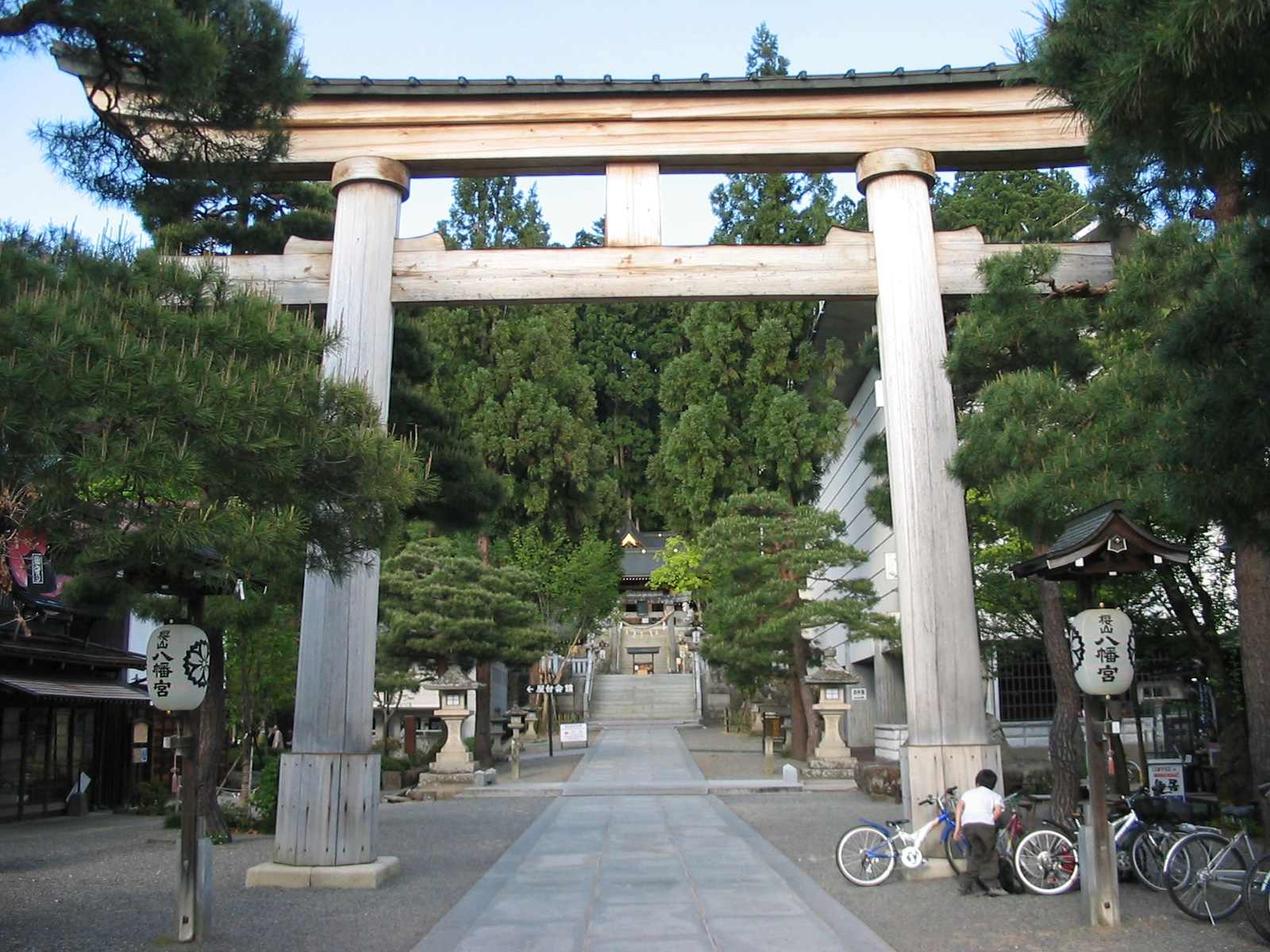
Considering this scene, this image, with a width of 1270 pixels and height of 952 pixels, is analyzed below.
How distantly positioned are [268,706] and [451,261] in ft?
40.8

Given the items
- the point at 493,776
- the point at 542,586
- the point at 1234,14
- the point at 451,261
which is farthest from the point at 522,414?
the point at 1234,14

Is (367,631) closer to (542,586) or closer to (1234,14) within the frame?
(1234,14)

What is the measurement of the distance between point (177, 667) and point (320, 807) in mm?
2288

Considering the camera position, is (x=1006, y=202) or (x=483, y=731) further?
(x=1006, y=202)

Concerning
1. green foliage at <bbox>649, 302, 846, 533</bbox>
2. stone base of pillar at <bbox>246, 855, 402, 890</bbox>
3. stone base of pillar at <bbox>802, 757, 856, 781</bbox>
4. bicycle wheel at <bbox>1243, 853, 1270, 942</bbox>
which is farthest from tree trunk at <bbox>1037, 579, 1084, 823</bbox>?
green foliage at <bbox>649, 302, 846, 533</bbox>

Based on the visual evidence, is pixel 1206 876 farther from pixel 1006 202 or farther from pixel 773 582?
pixel 1006 202

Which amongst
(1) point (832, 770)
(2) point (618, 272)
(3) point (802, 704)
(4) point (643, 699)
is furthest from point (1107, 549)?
(4) point (643, 699)

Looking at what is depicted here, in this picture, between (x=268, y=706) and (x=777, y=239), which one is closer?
(x=268, y=706)

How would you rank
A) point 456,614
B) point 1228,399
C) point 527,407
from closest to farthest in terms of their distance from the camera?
1. point 1228,399
2. point 456,614
3. point 527,407

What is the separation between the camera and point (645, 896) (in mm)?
8875

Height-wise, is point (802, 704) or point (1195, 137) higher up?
point (1195, 137)

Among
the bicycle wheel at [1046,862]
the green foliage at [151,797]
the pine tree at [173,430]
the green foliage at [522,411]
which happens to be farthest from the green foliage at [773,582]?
the pine tree at [173,430]

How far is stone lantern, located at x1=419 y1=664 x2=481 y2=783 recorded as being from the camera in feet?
69.9

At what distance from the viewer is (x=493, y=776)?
865 inches
